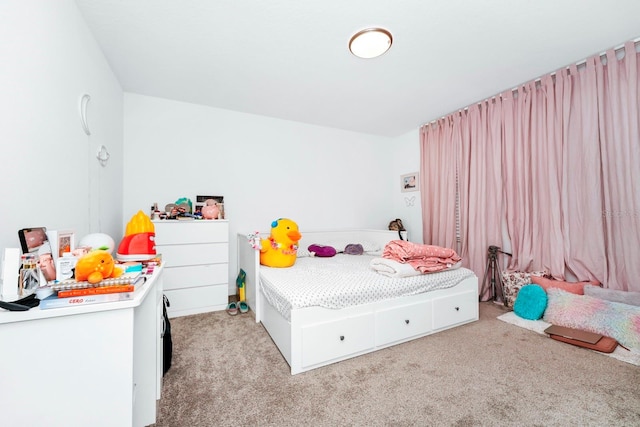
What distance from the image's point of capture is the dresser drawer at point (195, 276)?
99.9 inches

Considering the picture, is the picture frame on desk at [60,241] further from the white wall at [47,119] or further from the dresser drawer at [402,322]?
the dresser drawer at [402,322]

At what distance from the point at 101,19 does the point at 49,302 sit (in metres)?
2.01

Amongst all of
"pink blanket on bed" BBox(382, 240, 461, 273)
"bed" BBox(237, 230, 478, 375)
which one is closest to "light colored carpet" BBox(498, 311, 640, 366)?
"bed" BBox(237, 230, 478, 375)

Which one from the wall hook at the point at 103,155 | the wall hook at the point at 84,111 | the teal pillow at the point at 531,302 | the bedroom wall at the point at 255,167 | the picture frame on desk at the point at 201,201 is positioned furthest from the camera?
the picture frame on desk at the point at 201,201

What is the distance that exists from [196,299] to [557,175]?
3.76 metres

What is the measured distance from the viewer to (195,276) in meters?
2.63

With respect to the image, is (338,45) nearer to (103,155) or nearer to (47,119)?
(47,119)

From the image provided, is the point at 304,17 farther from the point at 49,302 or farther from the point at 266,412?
the point at 266,412

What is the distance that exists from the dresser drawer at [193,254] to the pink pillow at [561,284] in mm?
3140

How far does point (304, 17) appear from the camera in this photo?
5.73ft

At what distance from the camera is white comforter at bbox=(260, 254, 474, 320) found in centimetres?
174

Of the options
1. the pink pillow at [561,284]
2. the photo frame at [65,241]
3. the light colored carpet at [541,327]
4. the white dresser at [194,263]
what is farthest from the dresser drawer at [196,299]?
the pink pillow at [561,284]

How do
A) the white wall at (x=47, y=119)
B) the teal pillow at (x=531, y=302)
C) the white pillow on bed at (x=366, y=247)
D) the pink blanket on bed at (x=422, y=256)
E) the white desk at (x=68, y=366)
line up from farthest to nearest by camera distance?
the white pillow on bed at (x=366, y=247)
the teal pillow at (x=531, y=302)
the pink blanket on bed at (x=422, y=256)
the white wall at (x=47, y=119)
the white desk at (x=68, y=366)

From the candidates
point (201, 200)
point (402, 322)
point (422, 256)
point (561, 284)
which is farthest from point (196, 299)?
point (561, 284)
